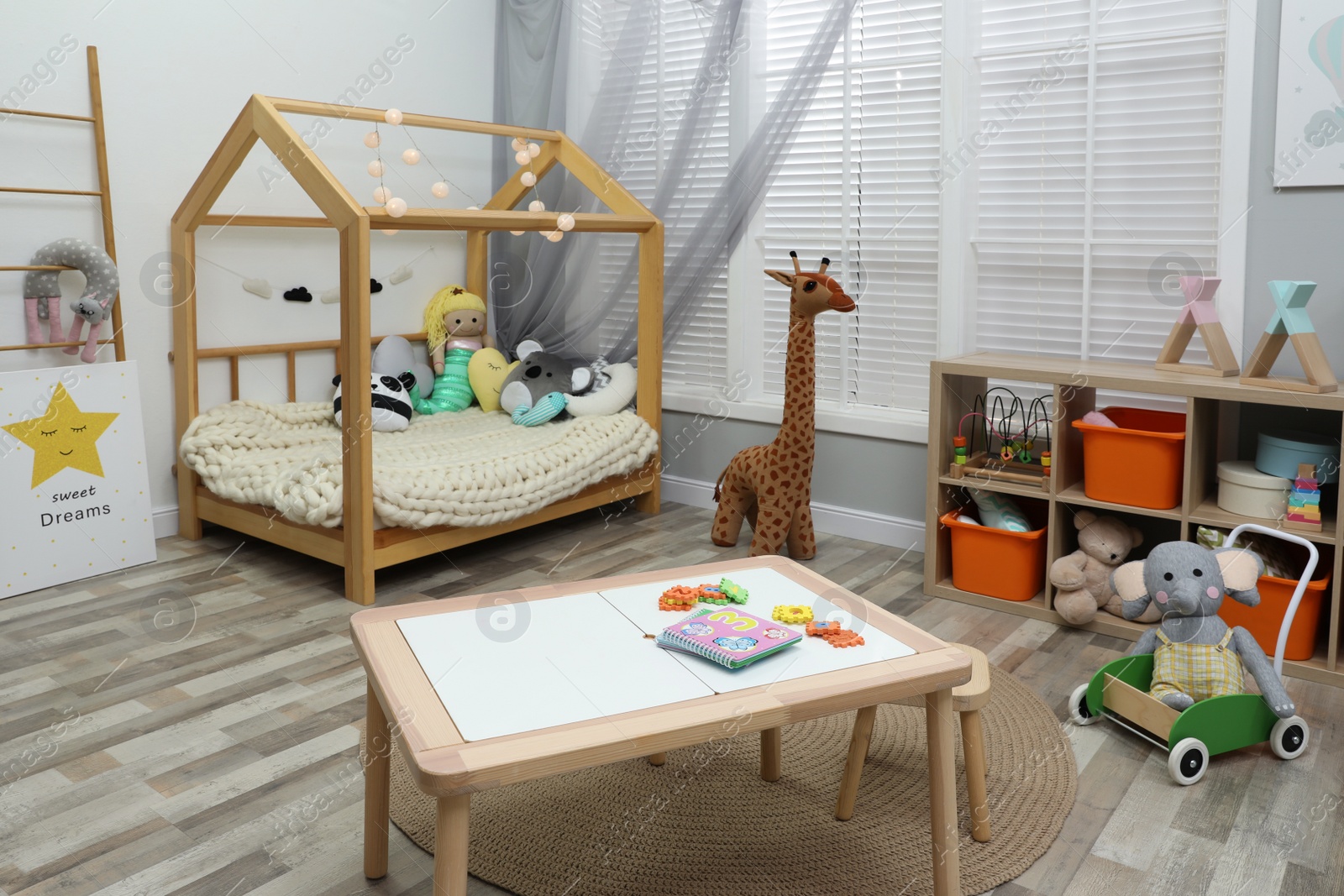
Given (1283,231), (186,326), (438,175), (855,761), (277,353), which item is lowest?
(855,761)

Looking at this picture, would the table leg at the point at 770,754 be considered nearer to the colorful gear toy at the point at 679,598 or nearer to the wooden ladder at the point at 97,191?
the colorful gear toy at the point at 679,598

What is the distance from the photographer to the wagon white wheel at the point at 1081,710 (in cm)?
208

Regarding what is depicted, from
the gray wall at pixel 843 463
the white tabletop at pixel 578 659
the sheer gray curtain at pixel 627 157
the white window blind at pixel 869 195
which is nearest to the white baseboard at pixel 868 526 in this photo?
the gray wall at pixel 843 463

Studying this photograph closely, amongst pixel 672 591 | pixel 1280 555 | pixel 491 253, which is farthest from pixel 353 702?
pixel 491 253

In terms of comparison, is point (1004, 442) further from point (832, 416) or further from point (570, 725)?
point (570, 725)

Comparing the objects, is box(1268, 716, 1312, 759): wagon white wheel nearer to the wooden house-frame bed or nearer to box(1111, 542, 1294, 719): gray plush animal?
box(1111, 542, 1294, 719): gray plush animal

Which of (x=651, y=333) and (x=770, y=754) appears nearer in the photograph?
(x=770, y=754)

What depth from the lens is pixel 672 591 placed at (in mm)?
1620

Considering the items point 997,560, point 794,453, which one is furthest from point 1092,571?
point 794,453

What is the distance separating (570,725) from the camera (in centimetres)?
120

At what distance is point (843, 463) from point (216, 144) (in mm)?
2330

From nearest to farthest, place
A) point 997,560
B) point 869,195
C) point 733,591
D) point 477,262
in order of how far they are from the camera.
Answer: point 733,591 < point 997,560 < point 869,195 < point 477,262

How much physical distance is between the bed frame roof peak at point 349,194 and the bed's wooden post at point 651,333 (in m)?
0.09

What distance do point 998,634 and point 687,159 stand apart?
1.95 m
